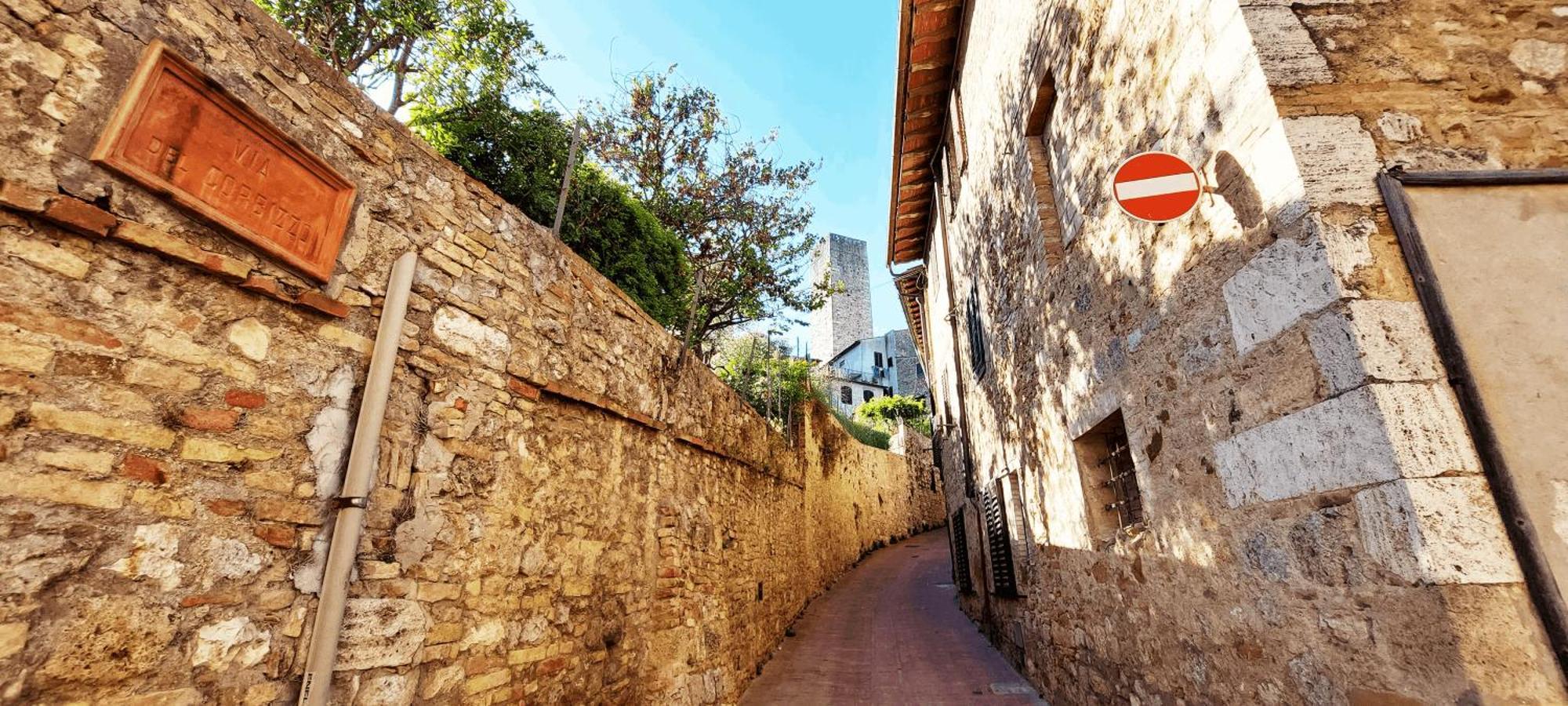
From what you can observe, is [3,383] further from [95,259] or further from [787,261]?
[787,261]

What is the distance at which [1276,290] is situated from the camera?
2.28 meters

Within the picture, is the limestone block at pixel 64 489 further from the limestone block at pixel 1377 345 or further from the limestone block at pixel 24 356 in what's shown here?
the limestone block at pixel 1377 345

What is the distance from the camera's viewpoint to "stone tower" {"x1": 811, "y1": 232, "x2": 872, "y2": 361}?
40.3 metres

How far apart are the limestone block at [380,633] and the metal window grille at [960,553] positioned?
8.13 meters

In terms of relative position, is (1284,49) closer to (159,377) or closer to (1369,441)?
(1369,441)

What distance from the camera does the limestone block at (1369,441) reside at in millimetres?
1849

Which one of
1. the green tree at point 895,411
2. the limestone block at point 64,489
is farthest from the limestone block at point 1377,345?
the green tree at point 895,411

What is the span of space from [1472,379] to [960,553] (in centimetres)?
899

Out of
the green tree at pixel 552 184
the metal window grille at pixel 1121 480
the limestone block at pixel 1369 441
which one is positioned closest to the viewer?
the limestone block at pixel 1369 441

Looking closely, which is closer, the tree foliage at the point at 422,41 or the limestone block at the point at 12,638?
the limestone block at the point at 12,638

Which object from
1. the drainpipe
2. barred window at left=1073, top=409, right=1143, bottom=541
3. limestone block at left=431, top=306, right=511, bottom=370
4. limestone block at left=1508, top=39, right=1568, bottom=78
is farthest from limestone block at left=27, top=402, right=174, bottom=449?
limestone block at left=1508, top=39, right=1568, bottom=78

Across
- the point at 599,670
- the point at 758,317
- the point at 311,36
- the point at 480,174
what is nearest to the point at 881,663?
the point at 599,670

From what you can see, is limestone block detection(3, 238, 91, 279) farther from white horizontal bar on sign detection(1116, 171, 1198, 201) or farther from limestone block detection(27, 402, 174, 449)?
white horizontal bar on sign detection(1116, 171, 1198, 201)

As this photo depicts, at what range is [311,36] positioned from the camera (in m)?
6.20
